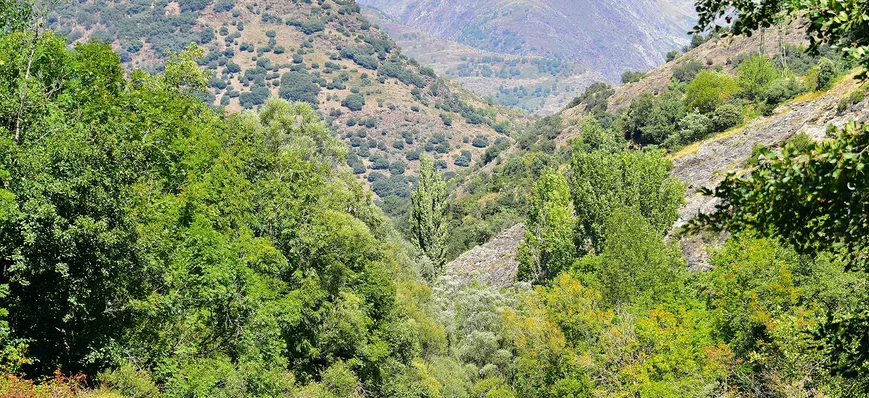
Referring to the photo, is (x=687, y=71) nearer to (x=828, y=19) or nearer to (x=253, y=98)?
(x=828, y=19)

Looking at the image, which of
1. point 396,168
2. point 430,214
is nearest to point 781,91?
point 430,214

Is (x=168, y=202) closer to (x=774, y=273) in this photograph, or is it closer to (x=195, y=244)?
(x=195, y=244)

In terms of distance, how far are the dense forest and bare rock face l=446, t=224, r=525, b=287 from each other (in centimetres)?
420

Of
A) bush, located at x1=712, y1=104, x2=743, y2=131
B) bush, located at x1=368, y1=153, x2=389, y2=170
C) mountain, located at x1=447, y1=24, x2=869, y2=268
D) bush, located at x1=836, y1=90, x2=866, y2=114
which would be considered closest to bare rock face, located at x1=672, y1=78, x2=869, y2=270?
mountain, located at x1=447, y1=24, x2=869, y2=268

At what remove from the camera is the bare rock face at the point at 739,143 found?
43344 millimetres

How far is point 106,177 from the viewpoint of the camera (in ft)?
56.3

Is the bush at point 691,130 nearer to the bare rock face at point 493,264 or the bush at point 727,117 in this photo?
the bush at point 727,117

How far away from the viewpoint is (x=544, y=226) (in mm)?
50281

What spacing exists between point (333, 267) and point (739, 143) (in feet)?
120

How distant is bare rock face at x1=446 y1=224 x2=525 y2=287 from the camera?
5719 centimetres

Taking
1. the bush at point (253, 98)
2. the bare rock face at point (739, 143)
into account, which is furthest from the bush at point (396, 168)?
the bare rock face at point (739, 143)

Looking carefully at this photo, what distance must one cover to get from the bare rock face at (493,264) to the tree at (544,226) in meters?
3.20

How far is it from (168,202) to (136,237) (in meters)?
3.68

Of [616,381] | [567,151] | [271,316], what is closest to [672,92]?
[567,151]
